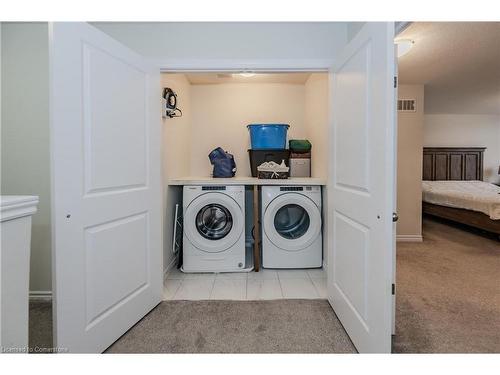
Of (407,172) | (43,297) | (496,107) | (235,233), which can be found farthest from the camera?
(496,107)

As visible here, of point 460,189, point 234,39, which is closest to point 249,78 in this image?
point 234,39

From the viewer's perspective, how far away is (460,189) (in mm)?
4957

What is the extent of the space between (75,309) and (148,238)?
626 millimetres

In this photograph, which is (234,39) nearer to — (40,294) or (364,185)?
(364,185)

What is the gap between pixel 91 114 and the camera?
149 centimetres

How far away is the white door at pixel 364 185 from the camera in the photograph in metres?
1.25

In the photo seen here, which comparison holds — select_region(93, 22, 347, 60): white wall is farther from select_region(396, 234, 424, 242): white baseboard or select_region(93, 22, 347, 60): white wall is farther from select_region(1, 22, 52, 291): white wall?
select_region(396, 234, 424, 242): white baseboard

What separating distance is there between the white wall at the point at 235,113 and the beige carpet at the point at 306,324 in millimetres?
2014

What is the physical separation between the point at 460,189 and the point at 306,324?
464 centimetres

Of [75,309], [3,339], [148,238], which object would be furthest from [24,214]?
[148,238]

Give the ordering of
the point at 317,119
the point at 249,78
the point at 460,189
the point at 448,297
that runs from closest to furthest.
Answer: the point at 448,297 < the point at 317,119 < the point at 249,78 < the point at 460,189

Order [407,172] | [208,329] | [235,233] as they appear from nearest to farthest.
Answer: [208,329] → [235,233] → [407,172]

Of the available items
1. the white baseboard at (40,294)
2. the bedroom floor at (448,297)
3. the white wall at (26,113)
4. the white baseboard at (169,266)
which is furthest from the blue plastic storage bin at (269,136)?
the white baseboard at (40,294)
